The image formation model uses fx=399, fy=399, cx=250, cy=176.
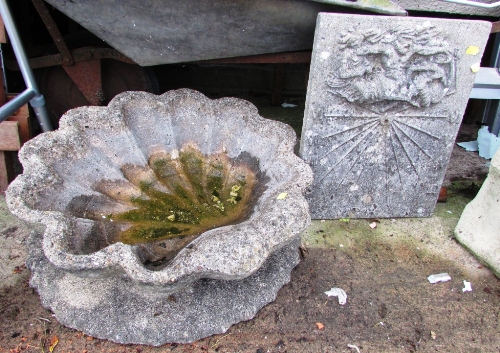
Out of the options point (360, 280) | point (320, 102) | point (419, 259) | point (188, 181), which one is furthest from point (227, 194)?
point (419, 259)

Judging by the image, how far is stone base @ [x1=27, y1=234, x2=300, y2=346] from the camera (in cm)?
184

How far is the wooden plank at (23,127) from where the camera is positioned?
2673 mm

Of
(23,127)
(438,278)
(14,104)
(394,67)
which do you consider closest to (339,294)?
(438,278)

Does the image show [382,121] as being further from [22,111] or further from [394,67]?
[22,111]

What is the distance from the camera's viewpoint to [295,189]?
1.91 meters

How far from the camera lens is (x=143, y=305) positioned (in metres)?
1.91

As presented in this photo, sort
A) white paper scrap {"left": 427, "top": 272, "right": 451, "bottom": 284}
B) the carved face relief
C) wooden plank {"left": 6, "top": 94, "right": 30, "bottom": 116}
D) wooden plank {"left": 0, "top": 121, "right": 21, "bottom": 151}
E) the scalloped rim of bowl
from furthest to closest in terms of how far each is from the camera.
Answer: wooden plank {"left": 6, "top": 94, "right": 30, "bottom": 116}
wooden plank {"left": 0, "top": 121, "right": 21, "bottom": 151}
white paper scrap {"left": 427, "top": 272, "right": 451, "bottom": 284}
the carved face relief
the scalloped rim of bowl

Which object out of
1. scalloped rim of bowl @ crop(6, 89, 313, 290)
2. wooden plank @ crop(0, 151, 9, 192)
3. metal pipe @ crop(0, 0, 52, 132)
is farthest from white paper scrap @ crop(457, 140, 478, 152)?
wooden plank @ crop(0, 151, 9, 192)

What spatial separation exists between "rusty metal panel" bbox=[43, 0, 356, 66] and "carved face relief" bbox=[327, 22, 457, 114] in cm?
34

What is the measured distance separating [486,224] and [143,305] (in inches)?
79.8

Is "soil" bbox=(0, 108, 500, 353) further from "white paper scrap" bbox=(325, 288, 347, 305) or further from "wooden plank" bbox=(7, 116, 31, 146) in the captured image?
"wooden plank" bbox=(7, 116, 31, 146)

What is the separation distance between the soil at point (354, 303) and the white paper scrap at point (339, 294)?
26 mm

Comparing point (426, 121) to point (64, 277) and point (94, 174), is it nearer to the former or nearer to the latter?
point (94, 174)

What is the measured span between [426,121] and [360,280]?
3.39ft
